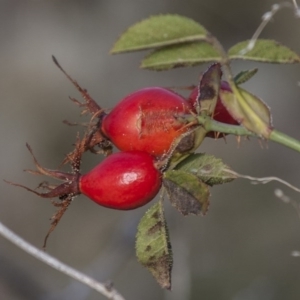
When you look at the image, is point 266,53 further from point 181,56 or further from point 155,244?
point 155,244

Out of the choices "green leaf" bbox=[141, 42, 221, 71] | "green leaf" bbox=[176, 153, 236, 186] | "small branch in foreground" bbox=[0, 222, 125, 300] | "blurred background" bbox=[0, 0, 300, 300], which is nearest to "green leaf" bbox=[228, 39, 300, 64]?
"green leaf" bbox=[141, 42, 221, 71]

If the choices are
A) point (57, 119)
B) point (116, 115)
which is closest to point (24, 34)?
point (57, 119)

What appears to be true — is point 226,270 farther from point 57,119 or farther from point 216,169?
point 216,169

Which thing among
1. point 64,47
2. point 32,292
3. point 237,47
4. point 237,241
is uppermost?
point 237,47

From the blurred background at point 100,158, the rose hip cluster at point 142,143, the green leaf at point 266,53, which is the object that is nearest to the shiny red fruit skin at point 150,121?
the rose hip cluster at point 142,143

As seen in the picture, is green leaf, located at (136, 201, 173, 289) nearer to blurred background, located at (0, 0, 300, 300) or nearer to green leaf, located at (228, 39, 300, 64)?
green leaf, located at (228, 39, 300, 64)

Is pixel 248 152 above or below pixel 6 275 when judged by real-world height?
below

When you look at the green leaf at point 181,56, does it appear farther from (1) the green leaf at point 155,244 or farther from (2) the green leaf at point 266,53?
(1) the green leaf at point 155,244
